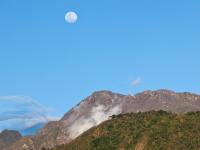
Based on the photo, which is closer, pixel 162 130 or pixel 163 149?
pixel 163 149

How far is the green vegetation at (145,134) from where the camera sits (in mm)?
85375

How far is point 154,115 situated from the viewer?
320 ft

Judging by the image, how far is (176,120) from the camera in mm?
Result: 92062

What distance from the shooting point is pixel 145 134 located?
88.9 meters

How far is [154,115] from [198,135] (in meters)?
12.5

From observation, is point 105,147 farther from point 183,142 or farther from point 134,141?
point 183,142

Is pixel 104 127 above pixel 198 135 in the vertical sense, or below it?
above

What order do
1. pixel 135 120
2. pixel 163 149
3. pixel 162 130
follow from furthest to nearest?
1. pixel 135 120
2. pixel 162 130
3. pixel 163 149

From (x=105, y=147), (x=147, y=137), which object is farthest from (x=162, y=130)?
(x=105, y=147)

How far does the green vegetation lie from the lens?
85.4 metres

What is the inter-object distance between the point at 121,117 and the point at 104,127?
16.3 ft

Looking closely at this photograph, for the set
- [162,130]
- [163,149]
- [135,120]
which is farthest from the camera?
[135,120]

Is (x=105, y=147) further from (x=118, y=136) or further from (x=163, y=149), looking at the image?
(x=163, y=149)

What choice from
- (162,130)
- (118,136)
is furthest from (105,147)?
(162,130)
